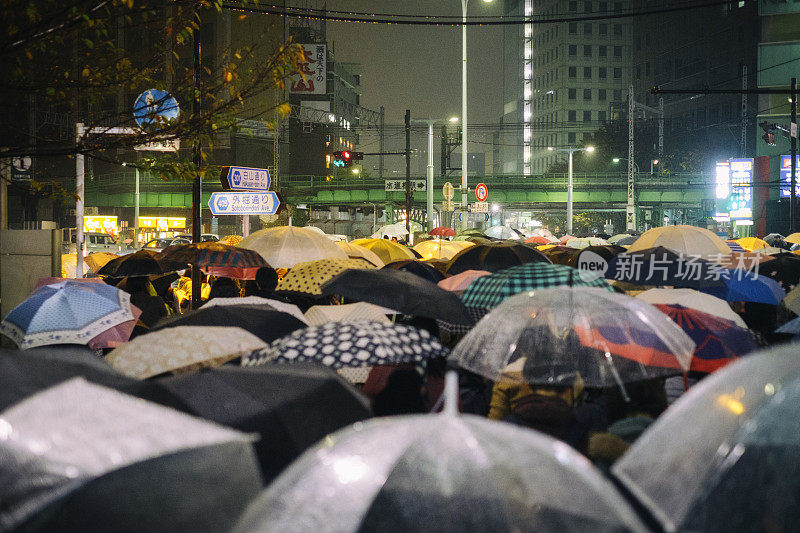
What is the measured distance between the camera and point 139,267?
474 inches

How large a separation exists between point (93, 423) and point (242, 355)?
2.97 metres

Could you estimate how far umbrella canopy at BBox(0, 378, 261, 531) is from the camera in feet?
7.30

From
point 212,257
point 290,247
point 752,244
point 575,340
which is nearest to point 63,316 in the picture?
point 212,257

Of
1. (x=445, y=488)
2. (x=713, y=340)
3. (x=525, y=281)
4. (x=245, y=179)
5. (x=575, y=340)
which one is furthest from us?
(x=245, y=179)

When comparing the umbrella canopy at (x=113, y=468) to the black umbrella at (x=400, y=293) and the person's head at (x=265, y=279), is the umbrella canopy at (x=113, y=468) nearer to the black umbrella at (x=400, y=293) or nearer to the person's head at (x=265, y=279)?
the black umbrella at (x=400, y=293)

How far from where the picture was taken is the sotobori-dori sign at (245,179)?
12766mm

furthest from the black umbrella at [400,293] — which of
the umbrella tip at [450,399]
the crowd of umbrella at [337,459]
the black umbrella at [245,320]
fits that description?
the umbrella tip at [450,399]

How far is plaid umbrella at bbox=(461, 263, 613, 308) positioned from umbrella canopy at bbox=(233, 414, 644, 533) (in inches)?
182

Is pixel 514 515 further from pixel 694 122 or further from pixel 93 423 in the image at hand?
pixel 694 122

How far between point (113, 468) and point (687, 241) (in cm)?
1068

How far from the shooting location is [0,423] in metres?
2.40

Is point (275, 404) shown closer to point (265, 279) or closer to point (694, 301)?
point (694, 301)

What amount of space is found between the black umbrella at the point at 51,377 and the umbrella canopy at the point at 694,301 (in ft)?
16.9

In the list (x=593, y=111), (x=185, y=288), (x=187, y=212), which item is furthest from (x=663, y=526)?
(x=593, y=111)
